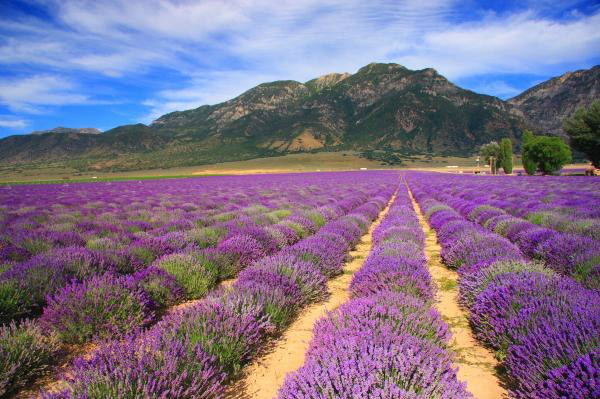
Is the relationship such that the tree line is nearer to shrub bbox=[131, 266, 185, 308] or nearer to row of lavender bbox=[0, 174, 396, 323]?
row of lavender bbox=[0, 174, 396, 323]

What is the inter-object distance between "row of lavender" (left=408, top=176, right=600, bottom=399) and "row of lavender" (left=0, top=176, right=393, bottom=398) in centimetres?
313

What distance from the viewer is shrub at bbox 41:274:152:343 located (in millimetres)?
3312

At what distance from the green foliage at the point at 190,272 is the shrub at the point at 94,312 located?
3.31 feet

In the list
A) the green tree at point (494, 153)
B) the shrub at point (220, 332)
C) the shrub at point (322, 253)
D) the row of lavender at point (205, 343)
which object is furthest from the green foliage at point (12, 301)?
→ the green tree at point (494, 153)

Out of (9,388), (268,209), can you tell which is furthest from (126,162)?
(9,388)

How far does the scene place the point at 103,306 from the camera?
3.49m

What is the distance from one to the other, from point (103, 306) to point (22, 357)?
84cm

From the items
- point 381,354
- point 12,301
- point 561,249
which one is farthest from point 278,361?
point 561,249

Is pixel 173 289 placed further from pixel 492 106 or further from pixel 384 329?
pixel 492 106

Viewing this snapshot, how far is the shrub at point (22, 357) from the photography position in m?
2.53

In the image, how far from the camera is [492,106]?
7564 inches

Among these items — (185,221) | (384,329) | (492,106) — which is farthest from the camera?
(492,106)

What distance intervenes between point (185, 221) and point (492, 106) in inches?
8860

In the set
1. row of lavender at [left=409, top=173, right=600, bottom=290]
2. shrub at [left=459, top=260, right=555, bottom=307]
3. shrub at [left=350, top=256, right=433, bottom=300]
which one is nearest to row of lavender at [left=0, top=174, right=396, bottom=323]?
shrub at [left=350, top=256, right=433, bottom=300]
